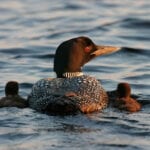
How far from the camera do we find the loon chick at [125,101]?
12695 millimetres

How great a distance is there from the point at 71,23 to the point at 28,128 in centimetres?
1047

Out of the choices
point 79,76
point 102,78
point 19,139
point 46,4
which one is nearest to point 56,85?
point 79,76

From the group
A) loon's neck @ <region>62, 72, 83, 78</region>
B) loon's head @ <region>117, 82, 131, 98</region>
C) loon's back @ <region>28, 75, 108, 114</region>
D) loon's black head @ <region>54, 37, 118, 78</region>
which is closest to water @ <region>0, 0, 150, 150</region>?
loon's back @ <region>28, 75, 108, 114</region>

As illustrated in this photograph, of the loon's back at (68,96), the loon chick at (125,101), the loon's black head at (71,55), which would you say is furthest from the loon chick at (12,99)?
the loon chick at (125,101)

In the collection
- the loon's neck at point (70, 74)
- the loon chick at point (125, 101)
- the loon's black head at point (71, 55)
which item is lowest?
the loon chick at point (125, 101)

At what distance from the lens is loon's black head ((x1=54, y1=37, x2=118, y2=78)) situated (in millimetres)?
13086

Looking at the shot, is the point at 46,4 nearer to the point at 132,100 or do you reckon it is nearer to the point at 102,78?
the point at 102,78

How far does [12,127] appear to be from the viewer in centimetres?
1163

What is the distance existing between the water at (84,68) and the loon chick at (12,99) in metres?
0.18

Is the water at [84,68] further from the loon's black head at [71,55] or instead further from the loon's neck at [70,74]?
the loon's black head at [71,55]

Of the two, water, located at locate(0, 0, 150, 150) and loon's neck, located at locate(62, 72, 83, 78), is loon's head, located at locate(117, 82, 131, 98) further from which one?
loon's neck, located at locate(62, 72, 83, 78)

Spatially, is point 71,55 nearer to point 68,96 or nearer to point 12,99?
point 12,99

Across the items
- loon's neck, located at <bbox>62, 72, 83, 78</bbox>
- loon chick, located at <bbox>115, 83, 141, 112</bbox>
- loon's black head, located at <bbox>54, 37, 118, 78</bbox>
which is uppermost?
loon's black head, located at <bbox>54, 37, 118, 78</bbox>

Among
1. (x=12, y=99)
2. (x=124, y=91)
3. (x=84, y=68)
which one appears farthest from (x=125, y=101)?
(x=84, y=68)
